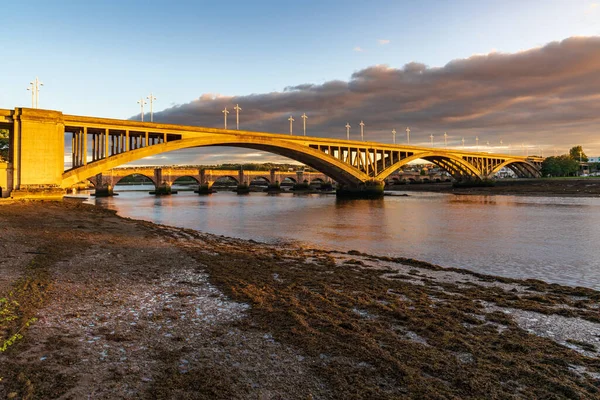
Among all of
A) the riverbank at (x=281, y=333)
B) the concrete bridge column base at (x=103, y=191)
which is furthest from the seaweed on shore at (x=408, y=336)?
the concrete bridge column base at (x=103, y=191)

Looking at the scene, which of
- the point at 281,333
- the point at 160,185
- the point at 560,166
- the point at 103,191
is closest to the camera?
the point at 281,333

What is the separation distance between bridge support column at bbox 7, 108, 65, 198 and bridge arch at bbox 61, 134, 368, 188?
168 cm

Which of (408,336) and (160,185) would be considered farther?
(160,185)

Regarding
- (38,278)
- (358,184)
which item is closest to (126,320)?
(38,278)

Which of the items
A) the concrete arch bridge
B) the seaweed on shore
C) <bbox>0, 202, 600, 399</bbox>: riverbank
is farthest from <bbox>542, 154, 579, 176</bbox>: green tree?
the seaweed on shore

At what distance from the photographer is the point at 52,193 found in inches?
1486

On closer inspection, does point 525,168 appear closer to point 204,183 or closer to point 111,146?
point 204,183

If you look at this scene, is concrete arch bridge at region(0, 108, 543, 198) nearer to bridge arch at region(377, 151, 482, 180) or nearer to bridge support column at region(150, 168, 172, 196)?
bridge arch at region(377, 151, 482, 180)

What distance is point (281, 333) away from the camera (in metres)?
6.10

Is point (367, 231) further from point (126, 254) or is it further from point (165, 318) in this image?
point (165, 318)

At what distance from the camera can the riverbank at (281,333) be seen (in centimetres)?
437

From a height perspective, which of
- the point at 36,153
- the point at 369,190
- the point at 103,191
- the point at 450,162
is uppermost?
the point at 450,162

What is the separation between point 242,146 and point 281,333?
184 feet

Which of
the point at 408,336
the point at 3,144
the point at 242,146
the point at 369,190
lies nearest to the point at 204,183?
the point at 242,146
